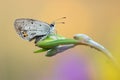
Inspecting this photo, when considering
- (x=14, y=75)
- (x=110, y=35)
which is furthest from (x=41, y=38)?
(x=14, y=75)

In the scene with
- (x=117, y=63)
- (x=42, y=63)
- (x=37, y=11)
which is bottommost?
(x=117, y=63)

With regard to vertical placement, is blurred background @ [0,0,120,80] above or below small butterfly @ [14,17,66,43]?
above

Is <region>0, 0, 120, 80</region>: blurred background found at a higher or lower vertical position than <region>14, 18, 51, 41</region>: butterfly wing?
higher

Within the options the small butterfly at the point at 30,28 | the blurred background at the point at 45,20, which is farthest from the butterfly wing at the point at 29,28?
the blurred background at the point at 45,20

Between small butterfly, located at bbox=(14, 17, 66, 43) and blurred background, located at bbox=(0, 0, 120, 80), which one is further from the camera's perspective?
blurred background, located at bbox=(0, 0, 120, 80)

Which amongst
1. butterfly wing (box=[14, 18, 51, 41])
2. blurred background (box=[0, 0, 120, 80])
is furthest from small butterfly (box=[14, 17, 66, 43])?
blurred background (box=[0, 0, 120, 80])

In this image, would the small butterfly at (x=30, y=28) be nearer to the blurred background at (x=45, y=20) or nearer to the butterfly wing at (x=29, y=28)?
the butterfly wing at (x=29, y=28)

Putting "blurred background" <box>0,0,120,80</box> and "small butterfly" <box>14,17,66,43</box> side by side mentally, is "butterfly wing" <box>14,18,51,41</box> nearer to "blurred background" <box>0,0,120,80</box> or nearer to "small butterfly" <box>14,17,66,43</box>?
"small butterfly" <box>14,17,66,43</box>

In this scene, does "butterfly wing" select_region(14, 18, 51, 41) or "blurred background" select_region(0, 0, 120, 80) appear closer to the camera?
"butterfly wing" select_region(14, 18, 51, 41)

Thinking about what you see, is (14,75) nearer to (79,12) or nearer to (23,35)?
(79,12)
